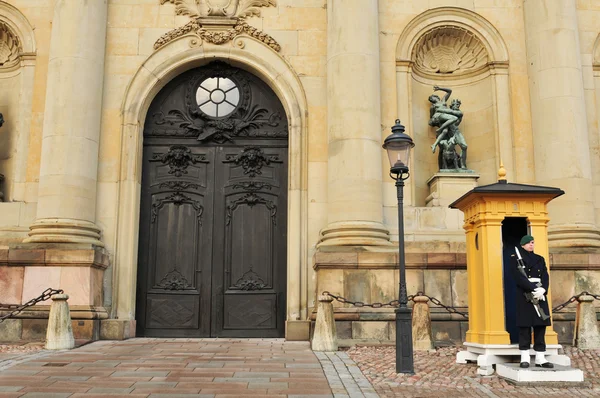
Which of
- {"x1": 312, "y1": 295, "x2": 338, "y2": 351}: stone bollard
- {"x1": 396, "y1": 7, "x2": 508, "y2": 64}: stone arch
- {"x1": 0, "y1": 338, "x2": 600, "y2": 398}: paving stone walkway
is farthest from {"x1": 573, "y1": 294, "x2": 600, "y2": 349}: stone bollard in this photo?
{"x1": 396, "y1": 7, "x2": 508, "y2": 64}: stone arch

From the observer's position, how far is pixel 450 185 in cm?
1681

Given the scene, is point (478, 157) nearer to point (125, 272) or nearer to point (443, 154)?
point (443, 154)

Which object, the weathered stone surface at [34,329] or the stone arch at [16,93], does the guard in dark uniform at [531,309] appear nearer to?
the weathered stone surface at [34,329]

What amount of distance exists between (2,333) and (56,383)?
6.42 m

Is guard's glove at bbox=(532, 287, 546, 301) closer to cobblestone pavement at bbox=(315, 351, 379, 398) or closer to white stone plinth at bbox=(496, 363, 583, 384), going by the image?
white stone plinth at bbox=(496, 363, 583, 384)

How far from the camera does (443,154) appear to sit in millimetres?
17109

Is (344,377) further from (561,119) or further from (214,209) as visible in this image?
(561,119)

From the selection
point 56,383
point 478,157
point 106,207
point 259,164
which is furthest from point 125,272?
point 478,157

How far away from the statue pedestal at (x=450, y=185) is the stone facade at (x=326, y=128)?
5 cm

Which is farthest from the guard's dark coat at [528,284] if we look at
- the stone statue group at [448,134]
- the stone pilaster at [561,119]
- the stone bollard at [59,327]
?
the stone bollard at [59,327]

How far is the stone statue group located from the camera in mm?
17094

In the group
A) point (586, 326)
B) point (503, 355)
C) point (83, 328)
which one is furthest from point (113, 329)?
point (586, 326)

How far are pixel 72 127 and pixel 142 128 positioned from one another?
6.07 ft

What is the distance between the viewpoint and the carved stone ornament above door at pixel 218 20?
57.4 ft
